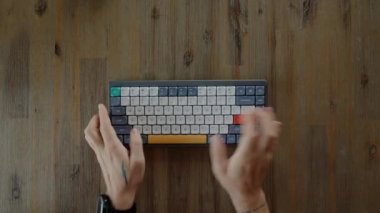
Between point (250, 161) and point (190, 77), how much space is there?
539mm

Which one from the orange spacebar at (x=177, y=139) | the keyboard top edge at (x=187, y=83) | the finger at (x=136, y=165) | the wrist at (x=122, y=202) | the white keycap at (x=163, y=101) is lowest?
the wrist at (x=122, y=202)

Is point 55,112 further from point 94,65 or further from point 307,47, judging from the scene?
point 307,47

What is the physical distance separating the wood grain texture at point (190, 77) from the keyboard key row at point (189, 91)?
0.22 feet

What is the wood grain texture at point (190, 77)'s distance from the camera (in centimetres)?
130

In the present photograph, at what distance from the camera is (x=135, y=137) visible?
1.12 m

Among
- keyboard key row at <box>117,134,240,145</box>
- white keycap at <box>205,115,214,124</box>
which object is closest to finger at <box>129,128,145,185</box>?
keyboard key row at <box>117,134,240,145</box>

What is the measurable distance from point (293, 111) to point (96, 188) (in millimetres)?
711

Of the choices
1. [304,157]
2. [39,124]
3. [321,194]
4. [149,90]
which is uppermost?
[149,90]

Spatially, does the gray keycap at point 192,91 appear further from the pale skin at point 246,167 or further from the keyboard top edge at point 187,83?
the pale skin at point 246,167

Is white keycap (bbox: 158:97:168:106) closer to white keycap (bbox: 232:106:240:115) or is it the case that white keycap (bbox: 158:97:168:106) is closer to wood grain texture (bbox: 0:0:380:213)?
wood grain texture (bbox: 0:0:380:213)

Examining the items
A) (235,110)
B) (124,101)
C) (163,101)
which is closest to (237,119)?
(235,110)

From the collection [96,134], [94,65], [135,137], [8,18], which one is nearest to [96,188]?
[96,134]

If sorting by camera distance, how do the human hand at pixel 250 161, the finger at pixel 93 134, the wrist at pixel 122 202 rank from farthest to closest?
the finger at pixel 93 134 < the wrist at pixel 122 202 < the human hand at pixel 250 161

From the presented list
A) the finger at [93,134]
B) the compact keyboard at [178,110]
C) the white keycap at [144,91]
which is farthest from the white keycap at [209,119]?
the finger at [93,134]
